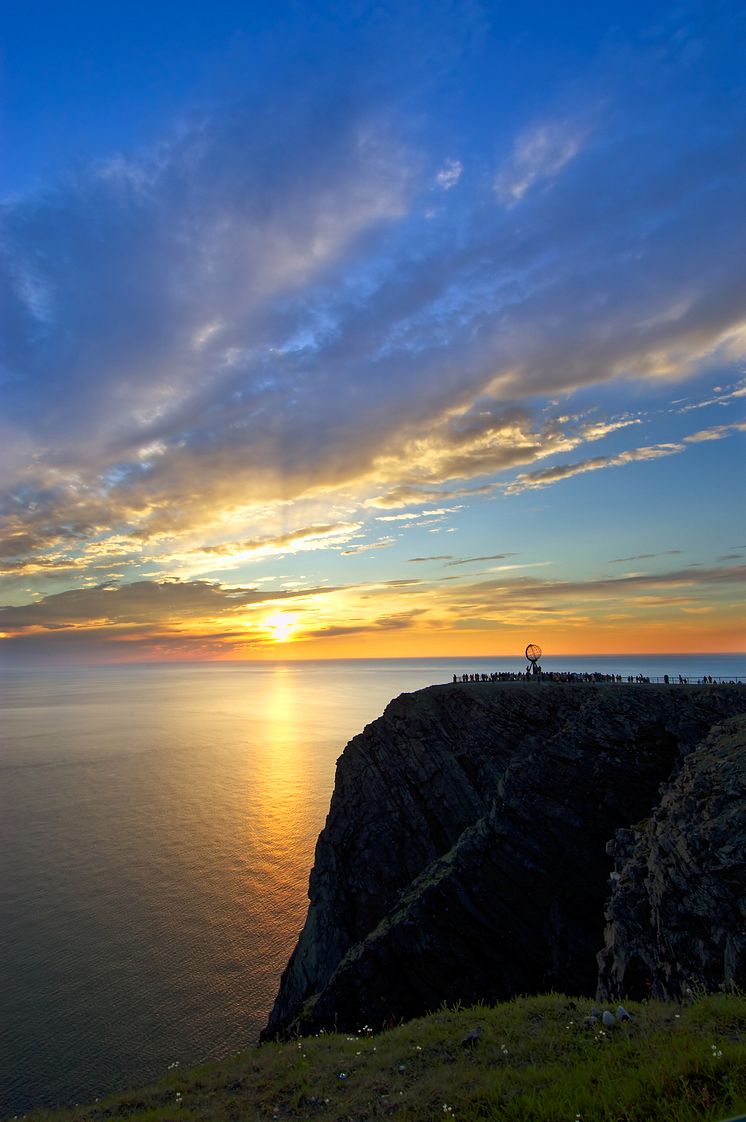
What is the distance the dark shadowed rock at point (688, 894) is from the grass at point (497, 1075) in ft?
12.4

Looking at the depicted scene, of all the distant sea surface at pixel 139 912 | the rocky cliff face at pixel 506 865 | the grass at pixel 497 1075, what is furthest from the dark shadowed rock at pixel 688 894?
the distant sea surface at pixel 139 912

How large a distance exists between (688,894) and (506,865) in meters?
11.8

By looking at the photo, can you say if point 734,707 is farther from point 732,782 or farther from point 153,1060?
point 153,1060

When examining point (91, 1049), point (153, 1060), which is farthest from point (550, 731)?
point (91, 1049)

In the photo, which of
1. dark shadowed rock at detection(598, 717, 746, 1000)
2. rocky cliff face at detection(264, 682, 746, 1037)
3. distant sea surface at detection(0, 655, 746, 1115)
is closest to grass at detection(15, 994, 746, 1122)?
dark shadowed rock at detection(598, 717, 746, 1000)

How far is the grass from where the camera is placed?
10.0 meters

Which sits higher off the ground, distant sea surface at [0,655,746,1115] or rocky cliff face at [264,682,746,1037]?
rocky cliff face at [264,682,746,1037]

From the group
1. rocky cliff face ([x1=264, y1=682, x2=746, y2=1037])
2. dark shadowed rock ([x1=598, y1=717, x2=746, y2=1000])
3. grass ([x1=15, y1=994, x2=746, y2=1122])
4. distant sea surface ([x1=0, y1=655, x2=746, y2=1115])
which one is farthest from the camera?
distant sea surface ([x1=0, y1=655, x2=746, y2=1115])

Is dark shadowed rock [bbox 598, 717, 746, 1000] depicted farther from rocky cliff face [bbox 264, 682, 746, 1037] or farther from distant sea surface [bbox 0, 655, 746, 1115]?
distant sea surface [bbox 0, 655, 746, 1115]

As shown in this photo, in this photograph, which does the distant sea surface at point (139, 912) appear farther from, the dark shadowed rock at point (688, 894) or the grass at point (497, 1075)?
the dark shadowed rock at point (688, 894)

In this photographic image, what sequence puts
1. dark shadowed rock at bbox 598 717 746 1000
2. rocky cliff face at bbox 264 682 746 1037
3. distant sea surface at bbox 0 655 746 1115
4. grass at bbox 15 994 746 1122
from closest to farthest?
grass at bbox 15 994 746 1122 < dark shadowed rock at bbox 598 717 746 1000 < rocky cliff face at bbox 264 682 746 1037 < distant sea surface at bbox 0 655 746 1115

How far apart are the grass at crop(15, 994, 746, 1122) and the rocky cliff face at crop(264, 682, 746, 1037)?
29.5ft

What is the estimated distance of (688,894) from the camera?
64.2 ft

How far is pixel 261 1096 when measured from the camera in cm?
1526
